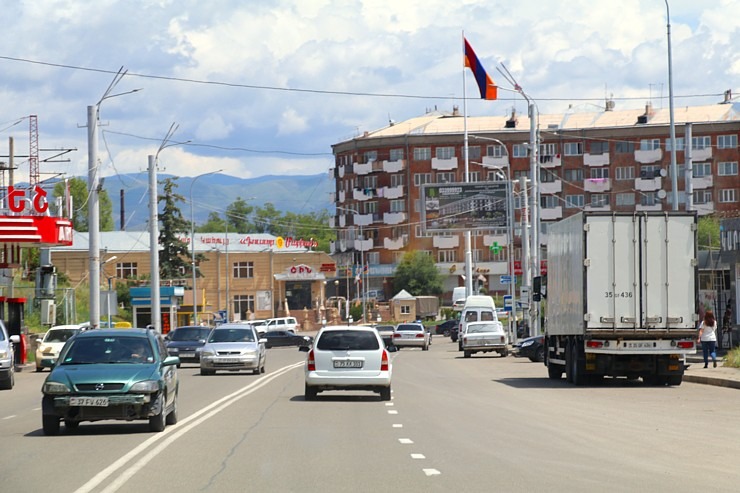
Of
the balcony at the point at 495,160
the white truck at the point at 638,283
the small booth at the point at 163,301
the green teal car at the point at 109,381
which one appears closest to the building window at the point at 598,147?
the balcony at the point at 495,160

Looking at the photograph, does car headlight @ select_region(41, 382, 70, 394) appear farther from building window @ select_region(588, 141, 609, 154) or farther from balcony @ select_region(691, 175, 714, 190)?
building window @ select_region(588, 141, 609, 154)

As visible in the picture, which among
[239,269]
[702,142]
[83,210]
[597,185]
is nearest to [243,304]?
[239,269]

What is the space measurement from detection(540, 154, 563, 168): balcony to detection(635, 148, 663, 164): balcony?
7.37 metres

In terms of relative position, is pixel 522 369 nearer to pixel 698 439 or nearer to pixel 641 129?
pixel 698 439

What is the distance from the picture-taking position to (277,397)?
89.0 feet

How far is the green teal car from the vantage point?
56.3 ft

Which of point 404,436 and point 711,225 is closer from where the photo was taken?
point 404,436

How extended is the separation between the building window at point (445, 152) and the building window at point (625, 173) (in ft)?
53.8

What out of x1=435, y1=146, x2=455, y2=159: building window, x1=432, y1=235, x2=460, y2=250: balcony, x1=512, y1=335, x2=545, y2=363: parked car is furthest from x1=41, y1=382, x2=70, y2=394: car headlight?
x1=432, y1=235, x2=460, y2=250: balcony

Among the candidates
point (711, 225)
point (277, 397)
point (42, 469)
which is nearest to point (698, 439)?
point (42, 469)

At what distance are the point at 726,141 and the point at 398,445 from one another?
108 m

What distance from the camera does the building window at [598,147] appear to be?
402 feet

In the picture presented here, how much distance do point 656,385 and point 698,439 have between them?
14412mm

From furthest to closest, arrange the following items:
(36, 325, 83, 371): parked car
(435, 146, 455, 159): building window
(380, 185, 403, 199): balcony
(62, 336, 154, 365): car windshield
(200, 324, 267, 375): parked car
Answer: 1. (380, 185, 403, 199): balcony
2. (435, 146, 455, 159): building window
3. (36, 325, 83, 371): parked car
4. (200, 324, 267, 375): parked car
5. (62, 336, 154, 365): car windshield
